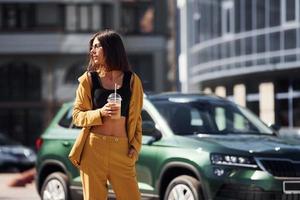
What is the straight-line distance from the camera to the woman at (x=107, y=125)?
5.88 m

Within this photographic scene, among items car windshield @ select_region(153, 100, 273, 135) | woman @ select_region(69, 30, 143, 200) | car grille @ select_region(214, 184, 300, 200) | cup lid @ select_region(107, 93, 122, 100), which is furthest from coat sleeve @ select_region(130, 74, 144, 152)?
car windshield @ select_region(153, 100, 273, 135)

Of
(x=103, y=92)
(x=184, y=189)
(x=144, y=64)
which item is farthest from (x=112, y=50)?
(x=144, y=64)

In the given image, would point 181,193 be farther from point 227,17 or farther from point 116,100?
point 227,17

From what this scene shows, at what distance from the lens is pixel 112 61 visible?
19.4ft

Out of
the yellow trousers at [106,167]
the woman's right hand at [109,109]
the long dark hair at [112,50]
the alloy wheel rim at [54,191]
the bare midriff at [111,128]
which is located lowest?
the alloy wheel rim at [54,191]

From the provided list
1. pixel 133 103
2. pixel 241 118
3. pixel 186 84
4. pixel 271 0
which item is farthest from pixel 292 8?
pixel 133 103

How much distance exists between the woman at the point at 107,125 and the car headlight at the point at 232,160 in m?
2.43

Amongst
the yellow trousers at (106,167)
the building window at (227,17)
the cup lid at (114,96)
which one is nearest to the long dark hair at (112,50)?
the cup lid at (114,96)

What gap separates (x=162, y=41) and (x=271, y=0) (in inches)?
888

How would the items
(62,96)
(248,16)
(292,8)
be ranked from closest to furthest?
(292,8)
(248,16)
(62,96)

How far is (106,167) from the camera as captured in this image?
19.3 ft

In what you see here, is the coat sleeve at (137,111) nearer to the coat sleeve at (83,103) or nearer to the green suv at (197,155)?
the coat sleeve at (83,103)

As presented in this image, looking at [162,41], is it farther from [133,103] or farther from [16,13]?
[133,103]

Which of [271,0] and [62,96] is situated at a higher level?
[271,0]
